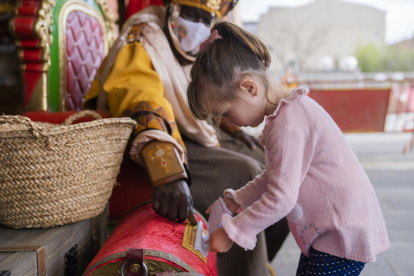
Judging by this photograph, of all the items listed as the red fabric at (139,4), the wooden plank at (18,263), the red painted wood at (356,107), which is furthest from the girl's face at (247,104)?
the red painted wood at (356,107)

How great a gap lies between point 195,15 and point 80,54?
829 mm

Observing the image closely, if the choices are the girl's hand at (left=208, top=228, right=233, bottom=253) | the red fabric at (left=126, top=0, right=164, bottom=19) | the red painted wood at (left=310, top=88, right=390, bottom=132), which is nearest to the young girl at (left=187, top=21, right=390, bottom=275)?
the girl's hand at (left=208, top=228, right=233, bottom=253)

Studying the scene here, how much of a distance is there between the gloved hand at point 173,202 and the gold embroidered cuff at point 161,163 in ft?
0.07

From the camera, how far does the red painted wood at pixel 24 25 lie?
56.7 inches

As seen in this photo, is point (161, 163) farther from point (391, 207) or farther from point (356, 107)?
point (356, 107)

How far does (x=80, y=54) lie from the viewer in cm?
196

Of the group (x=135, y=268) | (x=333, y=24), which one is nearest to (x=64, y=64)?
(x=135, y=268)

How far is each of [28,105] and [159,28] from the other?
0.69 m

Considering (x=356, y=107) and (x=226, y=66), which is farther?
(x=356, y=107)

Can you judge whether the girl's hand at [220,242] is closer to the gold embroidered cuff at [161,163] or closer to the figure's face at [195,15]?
the gold embroidered cuff at [161,163]

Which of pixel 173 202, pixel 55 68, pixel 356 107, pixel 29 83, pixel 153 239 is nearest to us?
pixel 153 239

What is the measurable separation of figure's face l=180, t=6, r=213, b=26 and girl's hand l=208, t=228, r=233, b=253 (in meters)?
0.97

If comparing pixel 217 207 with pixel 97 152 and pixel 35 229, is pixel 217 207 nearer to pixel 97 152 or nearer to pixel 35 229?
pixel 97 152

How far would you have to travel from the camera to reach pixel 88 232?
3.64 ft
